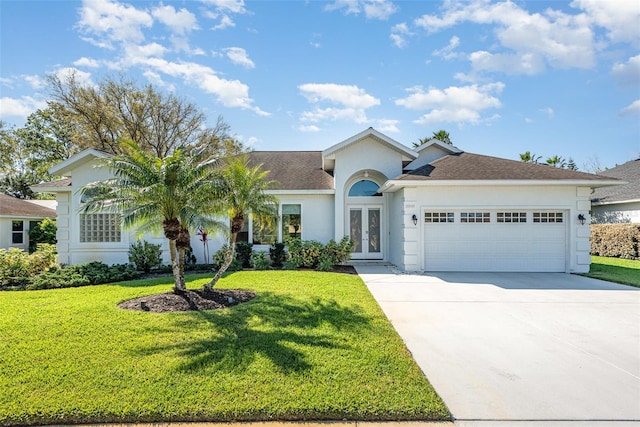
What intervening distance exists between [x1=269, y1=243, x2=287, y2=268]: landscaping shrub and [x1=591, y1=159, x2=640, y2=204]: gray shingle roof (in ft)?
65.1

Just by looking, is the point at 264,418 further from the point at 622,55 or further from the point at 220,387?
the point at 622,55

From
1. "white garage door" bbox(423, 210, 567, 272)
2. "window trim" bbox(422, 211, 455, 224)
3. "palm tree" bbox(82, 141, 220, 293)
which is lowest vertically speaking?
"white garage door" bbox(423, 210, 567, 272)

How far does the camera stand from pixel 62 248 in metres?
14.0

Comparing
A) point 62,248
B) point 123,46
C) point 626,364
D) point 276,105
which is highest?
point 123,46

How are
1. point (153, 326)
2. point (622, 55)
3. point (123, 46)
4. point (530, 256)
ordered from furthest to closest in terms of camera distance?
1. point (123, 46)
2. point (622, 55)
3. point (530, 256)
4. point (153, 326)

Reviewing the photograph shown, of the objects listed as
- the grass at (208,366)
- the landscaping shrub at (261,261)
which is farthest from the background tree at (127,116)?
the grass at (208,366)

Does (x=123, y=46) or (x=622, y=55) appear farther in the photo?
(x=123, y=46)

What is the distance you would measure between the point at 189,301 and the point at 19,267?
880cm

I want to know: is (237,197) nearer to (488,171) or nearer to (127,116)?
(488,171)

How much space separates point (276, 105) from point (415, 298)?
42.1ft

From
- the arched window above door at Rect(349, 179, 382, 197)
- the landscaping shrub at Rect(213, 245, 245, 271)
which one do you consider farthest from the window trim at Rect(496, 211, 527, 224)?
the landscaping shrub at Rect(213, 245, 245, 271)

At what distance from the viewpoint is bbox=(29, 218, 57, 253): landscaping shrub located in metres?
21.4

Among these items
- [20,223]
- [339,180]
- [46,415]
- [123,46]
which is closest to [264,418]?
[46,415]

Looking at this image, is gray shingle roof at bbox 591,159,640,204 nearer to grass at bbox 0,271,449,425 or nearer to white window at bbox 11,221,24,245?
grass at bbox 0,271,449,425
